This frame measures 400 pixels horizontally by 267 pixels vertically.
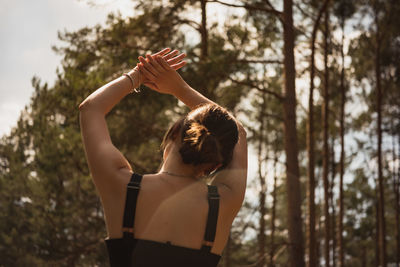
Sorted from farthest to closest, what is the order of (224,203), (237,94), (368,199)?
(368,199) < (237,94) < (224,203)

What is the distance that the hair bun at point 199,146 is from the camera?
1581 mm

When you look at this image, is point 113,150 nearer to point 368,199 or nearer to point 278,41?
point 278,41

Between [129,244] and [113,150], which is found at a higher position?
[113,150]

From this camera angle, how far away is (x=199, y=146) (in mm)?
1575

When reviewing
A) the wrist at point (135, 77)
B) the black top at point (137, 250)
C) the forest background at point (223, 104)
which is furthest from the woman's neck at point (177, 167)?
the forest background at point (223, 104)

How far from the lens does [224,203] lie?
165cm

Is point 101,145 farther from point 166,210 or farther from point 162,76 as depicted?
point 162,76

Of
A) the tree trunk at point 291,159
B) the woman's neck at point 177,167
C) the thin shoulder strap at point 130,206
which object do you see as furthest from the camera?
the tree trunk at point 291,159

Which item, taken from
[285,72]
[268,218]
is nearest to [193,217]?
[285,72]

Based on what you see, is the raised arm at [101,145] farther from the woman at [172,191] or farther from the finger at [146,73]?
the finger at [146,73]

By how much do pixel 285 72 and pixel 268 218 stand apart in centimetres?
3201

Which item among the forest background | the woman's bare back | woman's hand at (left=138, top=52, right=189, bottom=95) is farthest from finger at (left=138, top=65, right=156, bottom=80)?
the forest background

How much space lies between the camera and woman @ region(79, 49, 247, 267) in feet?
4.98

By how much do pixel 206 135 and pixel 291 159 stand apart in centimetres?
814
